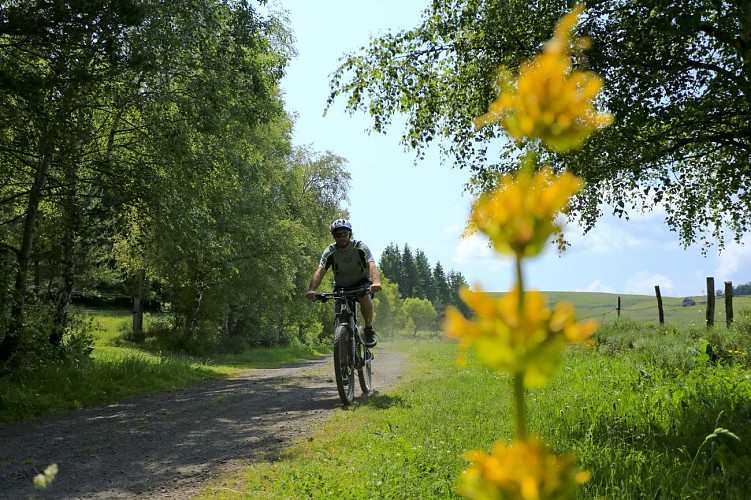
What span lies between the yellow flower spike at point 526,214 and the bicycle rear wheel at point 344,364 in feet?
23.2

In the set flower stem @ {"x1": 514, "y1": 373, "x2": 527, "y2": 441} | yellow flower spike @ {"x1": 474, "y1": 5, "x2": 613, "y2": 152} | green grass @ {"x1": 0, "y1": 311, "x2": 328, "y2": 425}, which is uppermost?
yellow flower spike @ {"x1": 474, "y1": 5, "x2": 613, "y2": 152}

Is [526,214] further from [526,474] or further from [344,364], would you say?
[344,364]

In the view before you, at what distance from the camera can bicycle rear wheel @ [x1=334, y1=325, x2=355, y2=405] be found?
7363 millimetres

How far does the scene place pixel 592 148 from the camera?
817 cm

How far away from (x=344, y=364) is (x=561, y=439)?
3734 millimetres

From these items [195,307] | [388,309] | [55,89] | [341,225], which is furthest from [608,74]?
[388,309]

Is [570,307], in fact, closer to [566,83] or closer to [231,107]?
[566,83]

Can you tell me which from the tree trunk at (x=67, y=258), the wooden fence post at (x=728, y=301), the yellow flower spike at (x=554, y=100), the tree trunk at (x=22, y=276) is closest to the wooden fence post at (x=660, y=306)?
the wooden fence post at (x=728, y=301)

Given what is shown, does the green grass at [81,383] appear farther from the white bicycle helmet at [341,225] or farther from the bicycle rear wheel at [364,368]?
the white bicycle helmet at [341,225]

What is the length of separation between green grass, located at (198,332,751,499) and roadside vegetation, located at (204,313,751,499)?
0.01m

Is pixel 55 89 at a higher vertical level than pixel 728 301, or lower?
higher

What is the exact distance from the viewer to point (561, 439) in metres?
4.46

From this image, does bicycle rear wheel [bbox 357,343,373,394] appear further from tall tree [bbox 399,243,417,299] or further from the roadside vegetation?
tall tree [bbox 399,243,417,299]

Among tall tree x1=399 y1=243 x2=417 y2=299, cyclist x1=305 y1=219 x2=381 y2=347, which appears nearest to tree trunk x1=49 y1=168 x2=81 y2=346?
cyclist x1=305 y1=219 x2=381 y2=347
